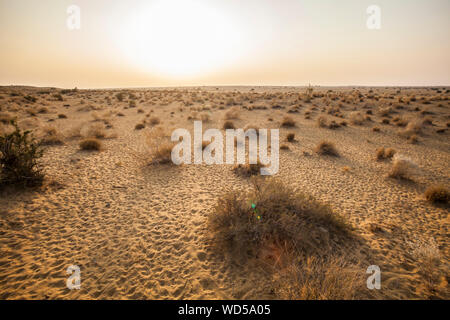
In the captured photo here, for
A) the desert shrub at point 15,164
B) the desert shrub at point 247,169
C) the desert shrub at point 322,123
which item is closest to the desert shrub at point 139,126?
the desert shrub at point 15,164

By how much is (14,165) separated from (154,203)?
14.0 feet

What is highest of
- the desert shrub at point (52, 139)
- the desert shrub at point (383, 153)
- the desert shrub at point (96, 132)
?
the desert shrub at point (96, 132)

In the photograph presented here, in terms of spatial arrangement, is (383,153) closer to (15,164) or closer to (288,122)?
(288,122)

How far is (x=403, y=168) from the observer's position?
766cm

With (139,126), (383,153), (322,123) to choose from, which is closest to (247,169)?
(383,153)

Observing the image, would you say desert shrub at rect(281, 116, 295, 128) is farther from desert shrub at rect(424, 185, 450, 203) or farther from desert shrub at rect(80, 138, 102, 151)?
desert shrub at rect(80, 138, 102, 151)

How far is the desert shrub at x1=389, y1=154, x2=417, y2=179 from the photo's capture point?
25.1 ft

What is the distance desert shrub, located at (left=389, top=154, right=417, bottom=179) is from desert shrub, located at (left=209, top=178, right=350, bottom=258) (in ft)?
17.4

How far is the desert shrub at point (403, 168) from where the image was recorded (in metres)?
7.66

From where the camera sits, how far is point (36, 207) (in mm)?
5027

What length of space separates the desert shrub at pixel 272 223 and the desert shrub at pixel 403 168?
209 inches

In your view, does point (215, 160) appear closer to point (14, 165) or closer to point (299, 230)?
point (299, 230)

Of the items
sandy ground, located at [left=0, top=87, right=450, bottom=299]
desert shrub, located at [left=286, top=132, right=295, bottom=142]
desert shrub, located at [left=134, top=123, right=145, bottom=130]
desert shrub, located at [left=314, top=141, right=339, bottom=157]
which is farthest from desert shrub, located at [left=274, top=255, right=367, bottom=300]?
desert shrub, located at [left=134, top=123, right=145, bottom=130]

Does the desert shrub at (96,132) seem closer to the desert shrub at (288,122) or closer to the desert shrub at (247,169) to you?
the desert shrub at (247,169)
